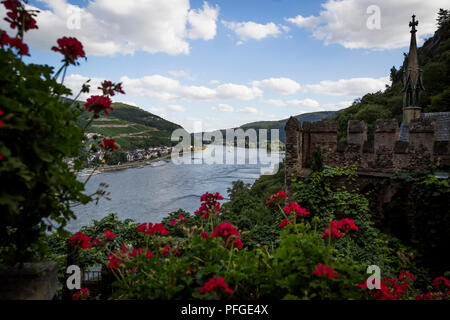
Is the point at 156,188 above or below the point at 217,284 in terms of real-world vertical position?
below

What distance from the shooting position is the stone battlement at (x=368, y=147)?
7466 millimetres

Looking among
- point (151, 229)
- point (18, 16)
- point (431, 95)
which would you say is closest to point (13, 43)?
point (18, 16)

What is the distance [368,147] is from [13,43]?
8711 mm

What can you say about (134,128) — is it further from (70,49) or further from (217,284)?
(217,284)

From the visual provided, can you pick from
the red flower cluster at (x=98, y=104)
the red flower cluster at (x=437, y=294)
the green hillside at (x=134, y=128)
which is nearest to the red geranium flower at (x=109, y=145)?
the red flower cluster at (x=98, y=104)

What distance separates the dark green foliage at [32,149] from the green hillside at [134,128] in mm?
69932

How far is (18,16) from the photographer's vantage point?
1.83 metres

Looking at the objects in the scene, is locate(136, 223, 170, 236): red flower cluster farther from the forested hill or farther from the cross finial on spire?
the forested hill

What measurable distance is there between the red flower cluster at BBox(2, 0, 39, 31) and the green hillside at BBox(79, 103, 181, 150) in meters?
69.7

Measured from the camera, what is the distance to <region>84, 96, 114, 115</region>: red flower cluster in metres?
2.14

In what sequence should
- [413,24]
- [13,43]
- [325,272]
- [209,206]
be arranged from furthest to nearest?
[413,24] < [209,206] < [325,272] < [13,43]

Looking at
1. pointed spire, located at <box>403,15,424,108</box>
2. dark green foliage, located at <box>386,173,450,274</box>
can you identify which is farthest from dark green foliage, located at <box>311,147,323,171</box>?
pointed spire, located at <box>403,15,424,108</box>

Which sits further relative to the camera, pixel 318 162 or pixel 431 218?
pixel 318 162

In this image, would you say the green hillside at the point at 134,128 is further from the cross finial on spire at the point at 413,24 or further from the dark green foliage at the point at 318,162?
the dark green foliage at the point at 318,162
